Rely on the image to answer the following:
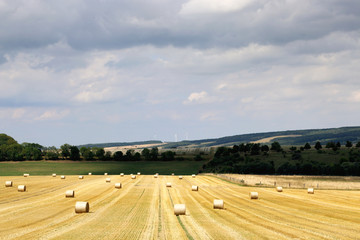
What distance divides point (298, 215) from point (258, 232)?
340 inches

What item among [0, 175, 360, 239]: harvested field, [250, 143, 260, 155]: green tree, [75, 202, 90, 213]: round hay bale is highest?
[250, 143, 260, 155]: green tree

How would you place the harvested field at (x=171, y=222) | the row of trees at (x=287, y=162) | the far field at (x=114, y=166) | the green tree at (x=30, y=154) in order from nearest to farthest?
the harvested field at (x=171, y=222), the row of trees at (x=287, y=162), the far field at (x=114, y=166), the green tree at (x=30, y=154)

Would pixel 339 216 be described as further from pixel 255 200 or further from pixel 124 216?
pixel 124 216

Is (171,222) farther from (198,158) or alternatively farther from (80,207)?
(198,158)

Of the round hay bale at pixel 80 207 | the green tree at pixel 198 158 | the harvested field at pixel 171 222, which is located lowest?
the harvested field at pixel 171 222

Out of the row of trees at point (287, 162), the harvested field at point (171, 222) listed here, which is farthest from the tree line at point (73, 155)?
the harvested field at point (171, 222)

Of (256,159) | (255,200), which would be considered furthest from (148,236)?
(256,159)

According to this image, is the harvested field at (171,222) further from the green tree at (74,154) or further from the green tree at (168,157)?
the green tree at (74,154)

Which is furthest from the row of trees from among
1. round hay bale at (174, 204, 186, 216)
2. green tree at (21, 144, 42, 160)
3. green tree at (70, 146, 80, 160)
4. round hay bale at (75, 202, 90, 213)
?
round hay bale at (75, 202, 90, 213)

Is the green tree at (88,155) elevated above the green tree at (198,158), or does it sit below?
above

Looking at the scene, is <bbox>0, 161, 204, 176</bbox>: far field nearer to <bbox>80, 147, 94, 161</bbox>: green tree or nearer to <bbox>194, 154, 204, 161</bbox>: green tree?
<bbox>194, 154, 204, 161</bbox>: green tree

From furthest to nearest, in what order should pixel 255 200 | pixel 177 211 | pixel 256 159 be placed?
pixel 256 159, pixel 255 200, pixel 177 211

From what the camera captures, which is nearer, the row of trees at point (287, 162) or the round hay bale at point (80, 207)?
the round hay bale at point (80, 207)

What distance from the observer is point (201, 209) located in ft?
98.4
